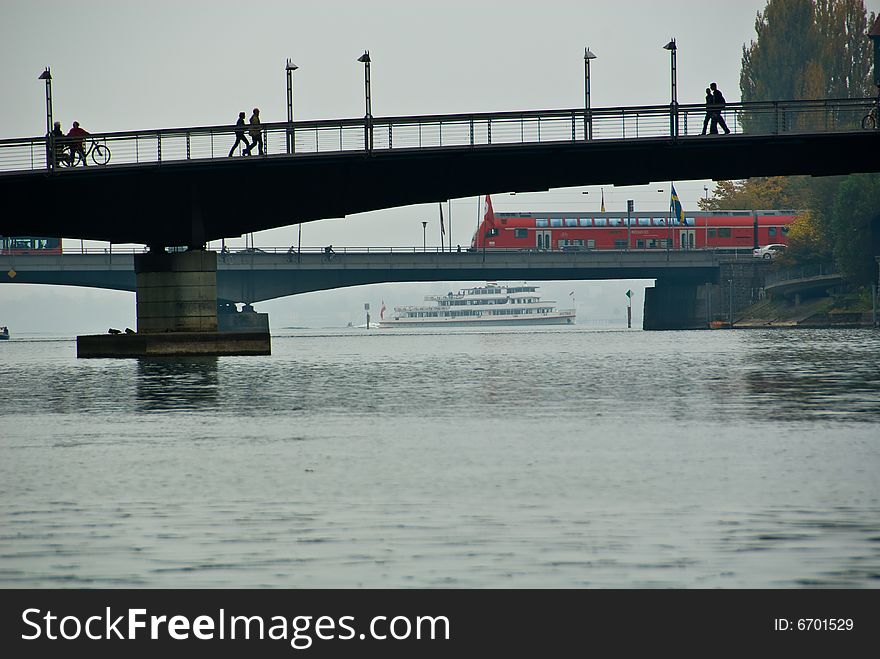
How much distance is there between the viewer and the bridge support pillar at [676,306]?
146250mm

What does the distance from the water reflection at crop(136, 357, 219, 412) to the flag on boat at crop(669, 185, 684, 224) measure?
9519 centimetres

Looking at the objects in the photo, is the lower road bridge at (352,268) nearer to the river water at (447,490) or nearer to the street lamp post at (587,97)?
the street lamp post at (587,97)

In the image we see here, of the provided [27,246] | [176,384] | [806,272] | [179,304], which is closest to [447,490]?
[176,384]

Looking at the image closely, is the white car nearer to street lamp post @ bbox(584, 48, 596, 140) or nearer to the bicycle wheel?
street lamp post @ bbox(584, 48, 596, 140)

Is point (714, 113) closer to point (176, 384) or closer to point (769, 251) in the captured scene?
point (176, 384)

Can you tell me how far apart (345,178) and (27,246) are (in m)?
76.1

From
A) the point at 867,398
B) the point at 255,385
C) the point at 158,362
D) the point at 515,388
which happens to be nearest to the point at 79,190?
the point at 158,362

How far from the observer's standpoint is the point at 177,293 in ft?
215

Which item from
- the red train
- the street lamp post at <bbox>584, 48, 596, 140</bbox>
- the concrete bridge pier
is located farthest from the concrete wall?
the red train

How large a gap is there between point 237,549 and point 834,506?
584 centimetres

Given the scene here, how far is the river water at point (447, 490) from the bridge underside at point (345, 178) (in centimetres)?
2641

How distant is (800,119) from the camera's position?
13725 centimetres

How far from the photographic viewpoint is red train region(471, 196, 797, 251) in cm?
14138
